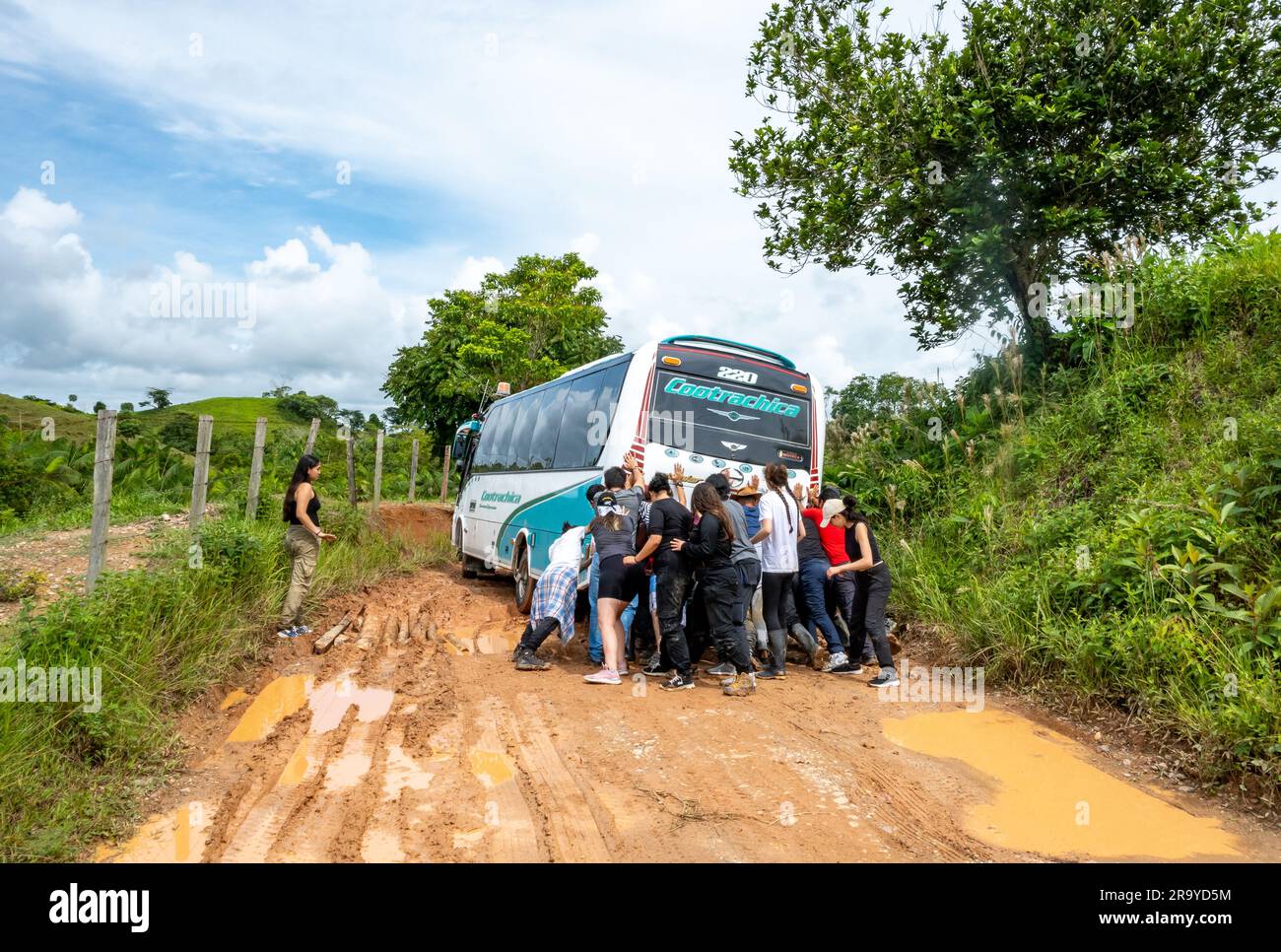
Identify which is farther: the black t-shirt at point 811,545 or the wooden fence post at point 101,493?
the black t-shirt at point 811,545

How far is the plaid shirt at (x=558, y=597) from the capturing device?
24.9 feet

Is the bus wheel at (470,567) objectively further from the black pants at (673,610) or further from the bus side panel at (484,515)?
the black pants at (673,610)

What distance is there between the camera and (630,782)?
475 cm

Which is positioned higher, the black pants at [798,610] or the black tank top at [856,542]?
the black tank top at [856,542]

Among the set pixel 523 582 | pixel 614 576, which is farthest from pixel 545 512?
pixel 614 576

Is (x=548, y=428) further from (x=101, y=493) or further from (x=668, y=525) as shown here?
(x=101, y=493)

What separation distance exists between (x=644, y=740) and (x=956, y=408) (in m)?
8.23

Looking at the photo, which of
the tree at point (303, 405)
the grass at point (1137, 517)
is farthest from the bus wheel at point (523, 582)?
the tree at point (303, 405)

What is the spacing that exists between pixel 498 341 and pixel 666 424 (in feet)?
56.4

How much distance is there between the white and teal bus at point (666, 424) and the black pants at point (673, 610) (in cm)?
154

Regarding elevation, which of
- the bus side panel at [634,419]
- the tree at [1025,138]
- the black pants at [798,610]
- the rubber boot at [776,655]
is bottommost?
the rubber boot at [776,655]

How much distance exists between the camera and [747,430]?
8.97 meters

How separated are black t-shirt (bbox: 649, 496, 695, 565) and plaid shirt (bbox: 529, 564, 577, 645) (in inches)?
41.1
